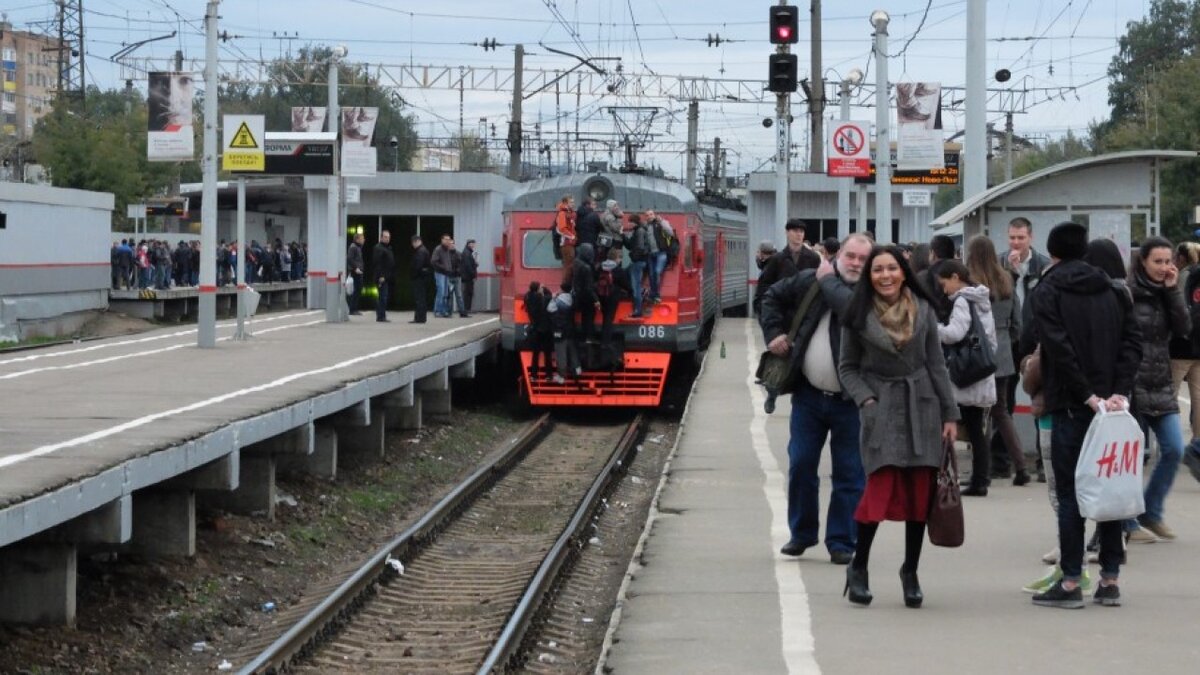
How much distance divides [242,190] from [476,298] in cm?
1030

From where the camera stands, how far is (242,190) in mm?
30906

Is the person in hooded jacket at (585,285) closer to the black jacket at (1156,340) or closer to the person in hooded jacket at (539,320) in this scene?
the person in hooded jacket at (539,320)

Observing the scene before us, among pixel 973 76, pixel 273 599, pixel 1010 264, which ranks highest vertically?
pixel 973 76

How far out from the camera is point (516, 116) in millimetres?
48531

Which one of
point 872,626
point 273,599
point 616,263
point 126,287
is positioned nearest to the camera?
point 872,626

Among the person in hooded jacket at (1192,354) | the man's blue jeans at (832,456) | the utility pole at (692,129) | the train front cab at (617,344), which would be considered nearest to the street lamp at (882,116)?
the train front cab at (617,344)

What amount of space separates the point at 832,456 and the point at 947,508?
5.13 feet

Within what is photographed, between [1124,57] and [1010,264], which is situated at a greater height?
[1124,57]

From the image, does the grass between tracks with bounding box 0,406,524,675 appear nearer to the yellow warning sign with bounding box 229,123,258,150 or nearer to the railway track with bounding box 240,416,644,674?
the railway track with bounding box 240,416,644,674

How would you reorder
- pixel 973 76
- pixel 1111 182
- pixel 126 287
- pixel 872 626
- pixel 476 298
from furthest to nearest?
pixel 126 287 < pixel 476 298 < pixel 973 76 < pixel 1111 182 < pixel 872 626

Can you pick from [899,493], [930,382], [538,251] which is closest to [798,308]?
[930,382]

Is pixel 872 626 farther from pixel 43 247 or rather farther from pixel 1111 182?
pixel 43 247

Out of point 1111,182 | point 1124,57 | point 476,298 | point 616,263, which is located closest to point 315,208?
point 476,298

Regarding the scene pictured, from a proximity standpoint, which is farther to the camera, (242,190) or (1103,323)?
(242,190)
